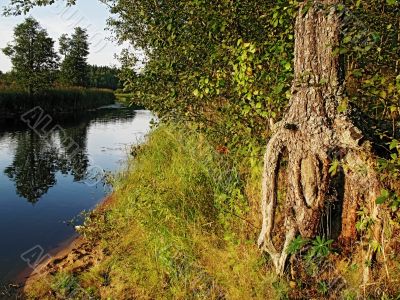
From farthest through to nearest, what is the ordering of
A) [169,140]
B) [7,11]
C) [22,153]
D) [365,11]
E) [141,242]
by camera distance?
[22,153]
[169,140]
[141,242]
[7,11]
[365,11]

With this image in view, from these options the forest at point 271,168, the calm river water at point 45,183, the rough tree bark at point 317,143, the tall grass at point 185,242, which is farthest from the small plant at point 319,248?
the calm river water at point 45,183

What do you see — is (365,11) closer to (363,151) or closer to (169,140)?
(363,151)

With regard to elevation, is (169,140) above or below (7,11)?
below

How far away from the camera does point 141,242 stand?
6.21 meters

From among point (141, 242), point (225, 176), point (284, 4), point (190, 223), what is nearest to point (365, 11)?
point (284, 4)

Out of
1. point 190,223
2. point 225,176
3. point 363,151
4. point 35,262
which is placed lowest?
point 35,262

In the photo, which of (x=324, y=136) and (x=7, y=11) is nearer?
(x=324, y=136)

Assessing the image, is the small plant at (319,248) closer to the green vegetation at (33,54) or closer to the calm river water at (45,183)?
the calm river water at (45,183)

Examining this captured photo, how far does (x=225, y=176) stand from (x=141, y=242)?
5.80 ft

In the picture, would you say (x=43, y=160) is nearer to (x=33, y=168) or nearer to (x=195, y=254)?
(x=33, y=168)

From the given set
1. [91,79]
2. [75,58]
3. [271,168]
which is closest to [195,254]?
[271,168]

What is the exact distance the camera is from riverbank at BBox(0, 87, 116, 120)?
101ft

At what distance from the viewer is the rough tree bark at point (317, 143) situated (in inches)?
168

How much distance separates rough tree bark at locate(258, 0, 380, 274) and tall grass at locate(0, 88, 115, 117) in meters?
30.6
